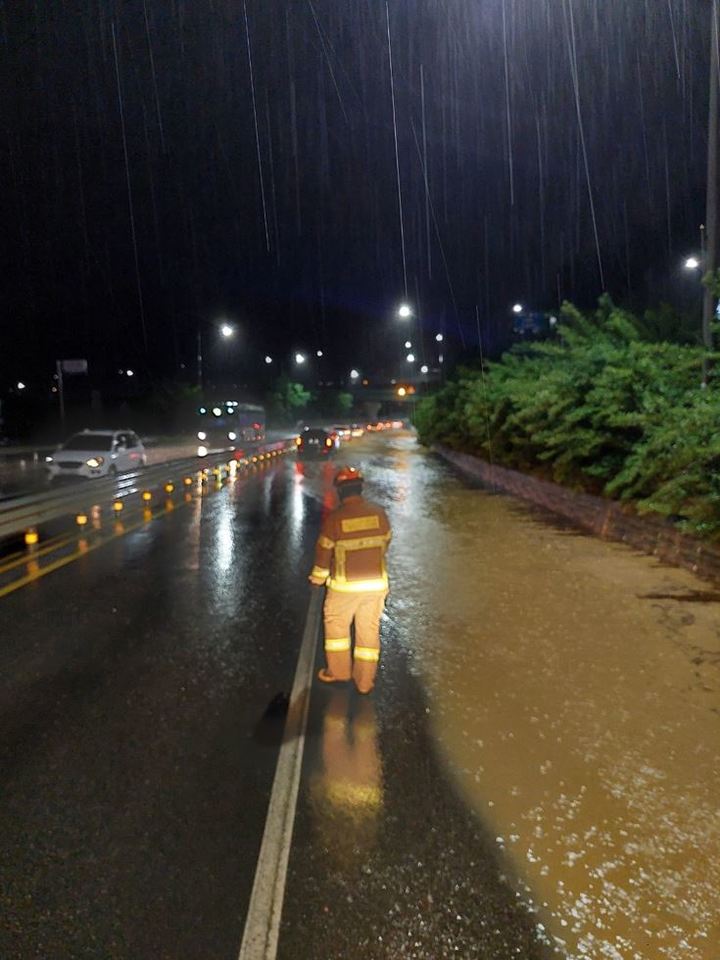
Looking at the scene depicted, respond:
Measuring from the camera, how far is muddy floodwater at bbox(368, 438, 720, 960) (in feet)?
13.1

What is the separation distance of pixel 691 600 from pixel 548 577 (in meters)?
2.03

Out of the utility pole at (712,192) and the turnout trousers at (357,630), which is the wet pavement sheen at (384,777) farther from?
the utility pole at (712,192)

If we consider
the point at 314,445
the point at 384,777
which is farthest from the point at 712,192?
the point at 314,445

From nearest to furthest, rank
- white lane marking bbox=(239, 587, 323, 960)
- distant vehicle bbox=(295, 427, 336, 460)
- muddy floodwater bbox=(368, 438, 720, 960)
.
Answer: white lane marking bbox=(239, 587, 323, 960), muddy floodwater bbox=(368, 438, 720, 960), distant vehicle bbox=(295, 427, 336, 460)

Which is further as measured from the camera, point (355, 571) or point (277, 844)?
point (355, 571)

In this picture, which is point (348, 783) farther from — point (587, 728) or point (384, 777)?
point (587, 728)

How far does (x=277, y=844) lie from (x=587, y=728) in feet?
8.60

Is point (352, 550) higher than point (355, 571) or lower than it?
higher

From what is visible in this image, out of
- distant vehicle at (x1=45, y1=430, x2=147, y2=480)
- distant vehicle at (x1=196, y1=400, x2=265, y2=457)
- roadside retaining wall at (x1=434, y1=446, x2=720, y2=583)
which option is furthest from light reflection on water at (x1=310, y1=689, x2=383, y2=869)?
distant vehicle at (x1=196, y1=400, x2=265, y2=457)

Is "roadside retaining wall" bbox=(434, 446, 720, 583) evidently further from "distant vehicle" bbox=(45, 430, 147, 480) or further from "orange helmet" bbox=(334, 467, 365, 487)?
"distant vehicle" bbox=(45, 430, 147, 480)

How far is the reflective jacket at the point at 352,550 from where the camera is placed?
652 cm

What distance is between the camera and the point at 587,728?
6.23 m

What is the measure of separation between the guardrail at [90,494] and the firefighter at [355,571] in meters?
11.0

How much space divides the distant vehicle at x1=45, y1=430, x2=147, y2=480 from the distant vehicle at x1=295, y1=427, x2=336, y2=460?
14108 millimetres
